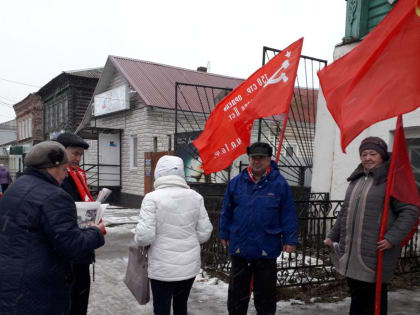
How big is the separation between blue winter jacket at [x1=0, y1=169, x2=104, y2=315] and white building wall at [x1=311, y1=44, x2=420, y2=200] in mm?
5773

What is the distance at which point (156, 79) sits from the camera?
15625 millimetres

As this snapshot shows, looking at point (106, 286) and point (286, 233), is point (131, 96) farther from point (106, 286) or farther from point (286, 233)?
point (286, 233)

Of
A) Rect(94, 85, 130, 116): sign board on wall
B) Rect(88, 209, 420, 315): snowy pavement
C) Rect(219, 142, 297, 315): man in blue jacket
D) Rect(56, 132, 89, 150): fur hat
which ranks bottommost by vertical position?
Rect(88, 209, 420, 315): snowy pavement

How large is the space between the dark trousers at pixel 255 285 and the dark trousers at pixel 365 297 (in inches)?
27.0

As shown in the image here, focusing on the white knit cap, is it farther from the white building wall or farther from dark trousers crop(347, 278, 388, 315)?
the white building wall

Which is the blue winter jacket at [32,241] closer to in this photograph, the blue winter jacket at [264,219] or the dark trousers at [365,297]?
the blue winter jacket at [264,219]

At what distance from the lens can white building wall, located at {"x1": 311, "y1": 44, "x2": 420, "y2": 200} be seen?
6670 mm

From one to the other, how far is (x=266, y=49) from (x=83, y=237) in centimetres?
441

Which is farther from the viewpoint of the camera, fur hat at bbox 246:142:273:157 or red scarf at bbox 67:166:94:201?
fur hat at bbox 246:142:273:157

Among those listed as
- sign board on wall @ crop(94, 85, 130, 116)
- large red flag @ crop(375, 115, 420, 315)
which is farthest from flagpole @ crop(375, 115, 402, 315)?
sign board on wall @ crop(94, 85, 130, 116)

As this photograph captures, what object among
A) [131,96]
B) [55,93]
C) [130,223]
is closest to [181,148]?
[130,223]

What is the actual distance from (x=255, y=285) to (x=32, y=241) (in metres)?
2.09

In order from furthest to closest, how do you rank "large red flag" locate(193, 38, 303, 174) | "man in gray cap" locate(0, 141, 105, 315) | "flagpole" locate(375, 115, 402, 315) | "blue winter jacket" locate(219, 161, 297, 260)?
"large red flag" locate(193, 38, 303, 174)
"blue winter jacket" locate(219, 161, 297, 260)
"flagpole" locate(375, 115, 402, 315)
"man in gray cap" locate(0, 141, 105, 315)

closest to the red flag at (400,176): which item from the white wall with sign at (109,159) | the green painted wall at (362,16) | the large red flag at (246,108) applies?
the large red flag at (246,108)
